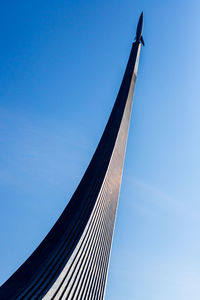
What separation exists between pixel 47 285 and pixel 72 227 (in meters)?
5.67

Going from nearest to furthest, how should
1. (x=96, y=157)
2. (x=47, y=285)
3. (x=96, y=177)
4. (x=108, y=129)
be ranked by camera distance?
1. (x=47, y=285)
2. (x=96, y=177)
3. (x=96, y=157)
4. (x=108, y=129)

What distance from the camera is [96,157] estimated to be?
29203mm

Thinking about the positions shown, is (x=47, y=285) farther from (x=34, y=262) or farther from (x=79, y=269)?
(x=34, y=262)

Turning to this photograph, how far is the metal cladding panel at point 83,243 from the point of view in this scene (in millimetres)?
16469

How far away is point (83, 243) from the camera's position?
19188 millimetres

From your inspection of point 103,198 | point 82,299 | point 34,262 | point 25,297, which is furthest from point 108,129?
point 25,297

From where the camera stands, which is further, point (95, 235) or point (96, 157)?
point (96, 157)

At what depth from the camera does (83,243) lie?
19.2 metres

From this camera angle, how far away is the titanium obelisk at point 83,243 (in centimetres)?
1647

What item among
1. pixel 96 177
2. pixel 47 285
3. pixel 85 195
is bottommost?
pixel 47 285

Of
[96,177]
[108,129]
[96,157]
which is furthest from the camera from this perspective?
[108,129]

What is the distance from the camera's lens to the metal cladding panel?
16.5 metres

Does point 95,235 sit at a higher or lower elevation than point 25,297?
higher

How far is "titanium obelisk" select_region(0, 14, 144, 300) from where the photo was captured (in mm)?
16469
